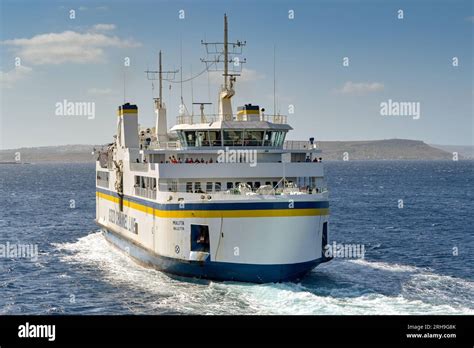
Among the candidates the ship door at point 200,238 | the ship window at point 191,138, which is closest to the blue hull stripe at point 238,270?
the ship door at point 200,238

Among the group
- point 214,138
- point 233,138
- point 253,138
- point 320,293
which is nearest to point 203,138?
point 214,138

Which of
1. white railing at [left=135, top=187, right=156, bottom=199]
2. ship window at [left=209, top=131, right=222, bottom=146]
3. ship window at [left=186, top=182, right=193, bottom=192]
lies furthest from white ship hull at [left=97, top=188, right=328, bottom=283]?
ship window at [left=209, top=131, right=222, bottom=146]

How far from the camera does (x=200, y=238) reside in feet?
102

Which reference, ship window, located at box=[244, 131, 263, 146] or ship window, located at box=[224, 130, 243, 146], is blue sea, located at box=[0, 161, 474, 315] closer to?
ship window, located at box=[224, 130, 243, 146]

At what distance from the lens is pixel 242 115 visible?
3641 centimetres

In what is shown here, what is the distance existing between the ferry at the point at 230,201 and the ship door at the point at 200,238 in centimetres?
5

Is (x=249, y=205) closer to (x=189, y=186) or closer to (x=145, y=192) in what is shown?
(x=189, y=186)

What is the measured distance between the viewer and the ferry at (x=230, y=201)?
30.1m

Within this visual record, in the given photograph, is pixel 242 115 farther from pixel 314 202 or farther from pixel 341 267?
pixel 341 267

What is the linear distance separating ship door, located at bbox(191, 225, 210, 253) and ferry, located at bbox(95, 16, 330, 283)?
0.05 metres

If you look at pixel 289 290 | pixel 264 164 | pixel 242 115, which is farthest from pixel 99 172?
pixel 289 290

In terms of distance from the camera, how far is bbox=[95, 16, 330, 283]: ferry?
3012 centimetres

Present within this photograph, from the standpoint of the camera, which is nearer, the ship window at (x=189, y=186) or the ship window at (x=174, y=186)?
the ship window at (x=189, y=186)

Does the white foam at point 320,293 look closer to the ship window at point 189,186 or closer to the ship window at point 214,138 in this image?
the ship window at point 189,186
